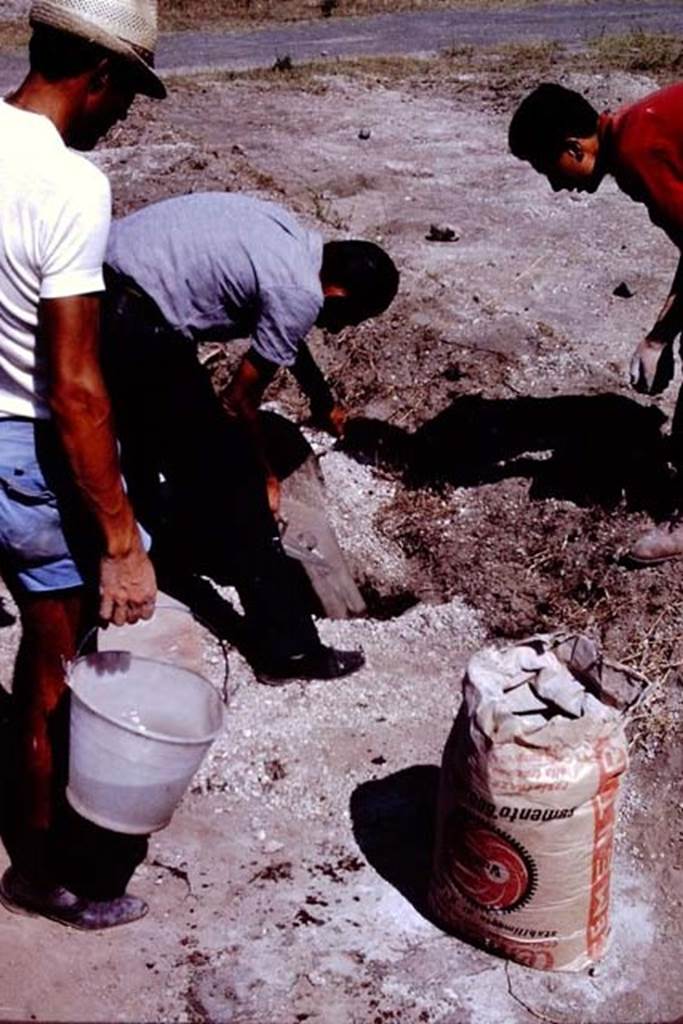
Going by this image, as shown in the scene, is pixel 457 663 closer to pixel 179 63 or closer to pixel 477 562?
pixel 477 562

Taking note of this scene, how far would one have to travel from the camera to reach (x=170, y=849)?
3166 millimetres

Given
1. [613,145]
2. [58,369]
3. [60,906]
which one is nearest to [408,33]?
[613,145]

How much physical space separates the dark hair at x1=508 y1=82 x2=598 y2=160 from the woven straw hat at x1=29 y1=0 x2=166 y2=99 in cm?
165

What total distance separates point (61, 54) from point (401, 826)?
196 centimetres

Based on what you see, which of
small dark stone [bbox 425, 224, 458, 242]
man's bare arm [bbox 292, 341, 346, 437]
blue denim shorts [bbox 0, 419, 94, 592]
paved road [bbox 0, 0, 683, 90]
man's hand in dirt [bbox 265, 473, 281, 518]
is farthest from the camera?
paved road [bbox 0, 0, 683, 90]

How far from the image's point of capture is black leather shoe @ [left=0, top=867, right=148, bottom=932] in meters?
2.84

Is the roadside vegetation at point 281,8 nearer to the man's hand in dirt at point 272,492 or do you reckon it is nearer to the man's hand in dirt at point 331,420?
the man's hand in dirt at point 331,420

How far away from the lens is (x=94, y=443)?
2279 mm

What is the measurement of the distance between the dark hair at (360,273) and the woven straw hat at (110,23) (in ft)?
3.74

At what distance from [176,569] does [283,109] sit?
24.7 feet

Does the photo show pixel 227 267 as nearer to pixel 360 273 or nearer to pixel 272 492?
pixel 360 273

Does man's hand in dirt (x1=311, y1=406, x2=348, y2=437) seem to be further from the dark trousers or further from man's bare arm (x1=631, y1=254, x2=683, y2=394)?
man's bare arm (x1=631, y1=254, x2=683, y2=394)

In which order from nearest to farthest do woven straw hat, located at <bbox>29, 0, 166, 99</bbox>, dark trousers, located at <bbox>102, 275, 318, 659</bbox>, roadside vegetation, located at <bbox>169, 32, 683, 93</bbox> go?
1. woven straw hat, located at <bbox>29, 0, 166, 99</bbox>
2. dark trousers, located at <bbox>102, 275, 318, 659</bbox>
3. roadside vegetation, located at <bbox>169, 32, 683, 93</bbox>

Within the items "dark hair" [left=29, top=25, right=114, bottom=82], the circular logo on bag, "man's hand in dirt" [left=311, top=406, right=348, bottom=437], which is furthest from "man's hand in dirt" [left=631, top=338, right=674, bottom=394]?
"dark hair" [left=29, top=25, right=114, bottom=82]
